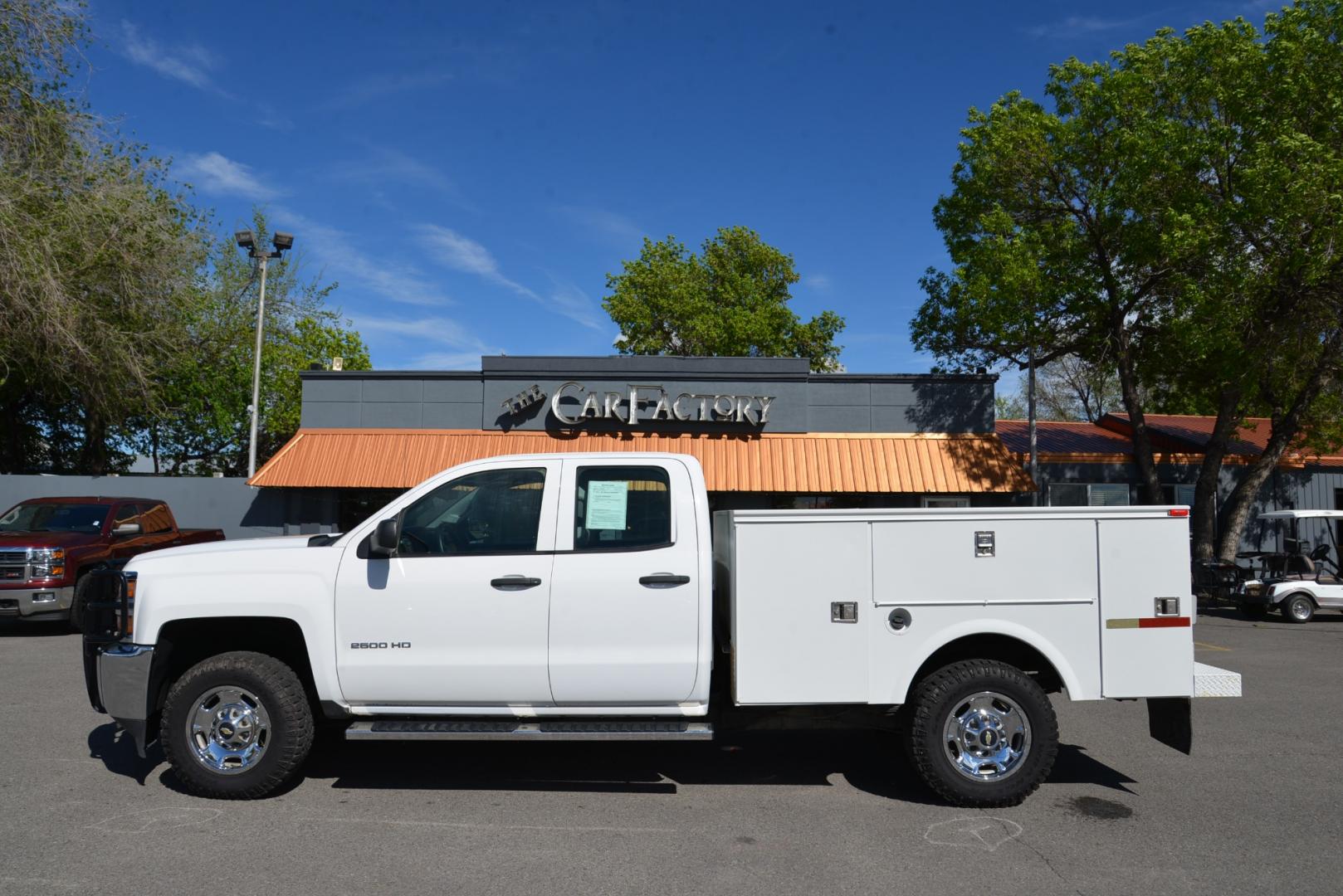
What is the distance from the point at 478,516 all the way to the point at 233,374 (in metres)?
27.9

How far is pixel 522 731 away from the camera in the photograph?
5.30m

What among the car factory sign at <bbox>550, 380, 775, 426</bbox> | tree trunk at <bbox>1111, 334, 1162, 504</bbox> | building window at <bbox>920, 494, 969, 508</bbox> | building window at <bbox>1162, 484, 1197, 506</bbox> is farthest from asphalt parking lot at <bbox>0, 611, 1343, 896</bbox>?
building window at <bbox>1162, 484, 1197, 506</bbox>

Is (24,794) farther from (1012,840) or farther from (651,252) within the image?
(651,252)

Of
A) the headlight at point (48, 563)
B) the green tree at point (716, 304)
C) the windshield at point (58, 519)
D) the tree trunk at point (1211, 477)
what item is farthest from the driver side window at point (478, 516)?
the green tree at point (716, 304)

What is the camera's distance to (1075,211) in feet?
66.1

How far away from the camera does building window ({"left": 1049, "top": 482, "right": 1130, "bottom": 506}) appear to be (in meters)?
22.0

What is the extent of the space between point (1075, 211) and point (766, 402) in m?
8.09

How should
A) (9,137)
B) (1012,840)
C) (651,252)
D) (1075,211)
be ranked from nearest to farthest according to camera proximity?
1. (1012,840)
2. (9,137)
3. (1075,211)
4. (651,252)

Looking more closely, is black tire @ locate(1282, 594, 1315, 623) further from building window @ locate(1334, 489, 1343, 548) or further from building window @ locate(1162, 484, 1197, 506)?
building window @ locate(1334, 489, 1343, 548)

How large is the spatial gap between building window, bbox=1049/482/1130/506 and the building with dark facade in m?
2.34

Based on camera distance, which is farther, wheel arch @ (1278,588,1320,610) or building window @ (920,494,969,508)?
building window @ (920,494,969,508)

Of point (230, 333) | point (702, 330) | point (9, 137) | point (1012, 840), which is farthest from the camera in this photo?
point (702, 330)

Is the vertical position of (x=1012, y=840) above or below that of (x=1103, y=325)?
below

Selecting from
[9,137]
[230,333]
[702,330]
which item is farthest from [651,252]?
[9,137]
